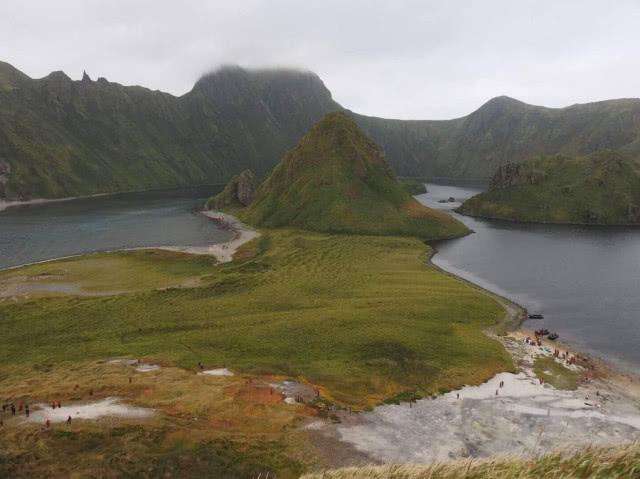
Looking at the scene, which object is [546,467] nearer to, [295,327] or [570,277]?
[295,327]

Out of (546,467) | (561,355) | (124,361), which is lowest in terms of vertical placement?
(561,355)

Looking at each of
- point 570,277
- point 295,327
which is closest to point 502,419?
point 295,327

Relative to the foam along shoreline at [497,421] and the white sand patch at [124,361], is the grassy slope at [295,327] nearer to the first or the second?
the white sand patch at [124,361]

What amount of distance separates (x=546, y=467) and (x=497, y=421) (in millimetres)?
41134

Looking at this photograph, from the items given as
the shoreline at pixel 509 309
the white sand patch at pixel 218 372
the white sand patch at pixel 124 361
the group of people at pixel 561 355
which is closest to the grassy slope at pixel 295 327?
the white sand patch at pixel 218 372

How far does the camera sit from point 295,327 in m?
74.9

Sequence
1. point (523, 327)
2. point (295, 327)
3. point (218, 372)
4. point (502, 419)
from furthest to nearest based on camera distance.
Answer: point (523, 327), point (295, 327), point (218, 372), point (502, 419)

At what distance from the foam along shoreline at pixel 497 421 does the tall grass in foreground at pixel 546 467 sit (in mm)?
27369

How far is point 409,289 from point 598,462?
9191cm

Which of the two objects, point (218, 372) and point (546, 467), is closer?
point (546, 467)

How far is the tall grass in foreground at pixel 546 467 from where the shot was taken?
12617 mm

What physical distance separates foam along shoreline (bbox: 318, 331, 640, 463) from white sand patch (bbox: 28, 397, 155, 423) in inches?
687

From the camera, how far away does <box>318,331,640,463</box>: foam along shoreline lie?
43438mm

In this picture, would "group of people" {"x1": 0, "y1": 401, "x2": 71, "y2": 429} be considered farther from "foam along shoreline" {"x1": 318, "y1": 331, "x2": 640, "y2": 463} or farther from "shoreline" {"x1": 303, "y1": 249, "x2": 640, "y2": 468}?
"foam along shoreline" {"x1": 318, "y1": 331, "x2": 640, "y2": 463}
